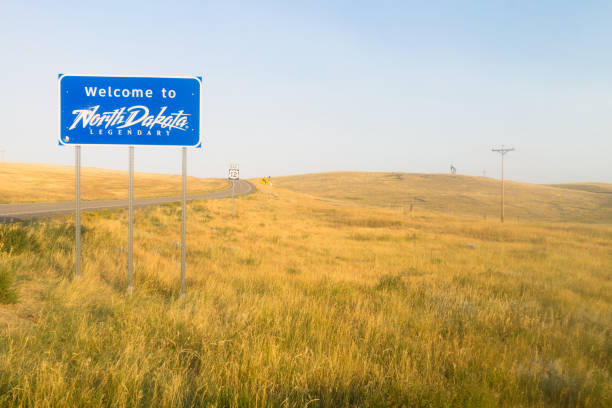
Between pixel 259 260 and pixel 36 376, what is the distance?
315 inches

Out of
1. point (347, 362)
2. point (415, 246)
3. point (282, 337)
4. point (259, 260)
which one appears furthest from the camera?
point (415, 246)

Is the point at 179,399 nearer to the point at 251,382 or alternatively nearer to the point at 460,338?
the point at 251,382

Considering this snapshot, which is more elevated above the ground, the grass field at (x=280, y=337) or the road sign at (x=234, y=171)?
the road sign at (x=234, y=171)

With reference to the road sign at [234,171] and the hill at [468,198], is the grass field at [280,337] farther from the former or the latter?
the hill at [468,198]

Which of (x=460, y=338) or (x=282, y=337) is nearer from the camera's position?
(x=282, y=337)

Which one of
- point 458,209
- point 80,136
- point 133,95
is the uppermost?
point 133,95

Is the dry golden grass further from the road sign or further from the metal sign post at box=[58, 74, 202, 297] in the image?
the metal sign post at box=[58, 74, 202, 297]

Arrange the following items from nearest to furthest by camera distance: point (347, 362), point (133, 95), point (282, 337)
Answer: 1. point (347, 362)
2. point (282, 337)
3. point (133, 95)

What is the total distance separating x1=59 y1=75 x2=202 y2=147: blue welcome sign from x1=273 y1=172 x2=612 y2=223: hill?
2298 inches

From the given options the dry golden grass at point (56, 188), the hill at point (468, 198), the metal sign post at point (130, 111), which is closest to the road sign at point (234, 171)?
the dry golden grass at point (56, 188)

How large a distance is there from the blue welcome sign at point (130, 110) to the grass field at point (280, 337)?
101 inches

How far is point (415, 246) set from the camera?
55.1 ft

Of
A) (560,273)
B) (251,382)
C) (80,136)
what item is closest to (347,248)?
(560,273)

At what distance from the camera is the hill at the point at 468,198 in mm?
66750
